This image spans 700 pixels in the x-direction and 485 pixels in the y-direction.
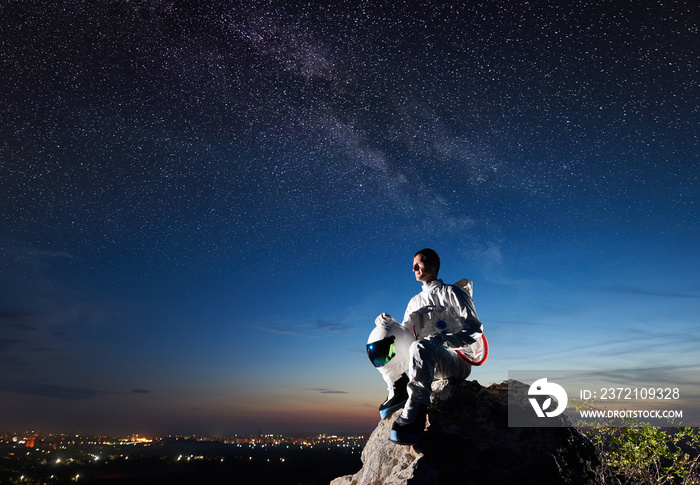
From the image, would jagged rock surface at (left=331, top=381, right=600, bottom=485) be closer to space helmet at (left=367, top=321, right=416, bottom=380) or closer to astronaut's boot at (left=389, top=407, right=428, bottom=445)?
astronaut's boot at (left=389, top=407, right=428, bottom=445)

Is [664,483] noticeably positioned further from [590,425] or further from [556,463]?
[556,463]

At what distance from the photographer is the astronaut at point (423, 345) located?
546 cm

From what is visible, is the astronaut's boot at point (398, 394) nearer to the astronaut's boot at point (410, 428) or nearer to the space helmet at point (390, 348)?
the space helmet at point (390, 348)

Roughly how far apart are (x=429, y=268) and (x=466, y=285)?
25.6 inches

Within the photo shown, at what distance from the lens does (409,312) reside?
687 centimetres

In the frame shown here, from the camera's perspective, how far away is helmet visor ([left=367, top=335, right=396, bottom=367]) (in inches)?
243

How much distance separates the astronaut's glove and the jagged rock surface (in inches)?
52.9

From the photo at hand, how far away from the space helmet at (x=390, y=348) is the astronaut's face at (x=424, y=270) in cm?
90

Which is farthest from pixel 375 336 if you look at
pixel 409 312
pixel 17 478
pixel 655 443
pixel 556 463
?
pixel 17 478

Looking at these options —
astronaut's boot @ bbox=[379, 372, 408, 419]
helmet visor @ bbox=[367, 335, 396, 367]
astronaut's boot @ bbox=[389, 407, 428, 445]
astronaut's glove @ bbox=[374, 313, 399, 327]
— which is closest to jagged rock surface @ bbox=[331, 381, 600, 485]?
astronaut's boot @ bbox=[379, 372, 408, 419]

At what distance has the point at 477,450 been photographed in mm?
5852

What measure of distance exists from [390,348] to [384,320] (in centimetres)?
47

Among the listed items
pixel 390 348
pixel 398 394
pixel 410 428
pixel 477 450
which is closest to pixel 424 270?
pixel 390 348

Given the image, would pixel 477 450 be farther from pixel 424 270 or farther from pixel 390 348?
pixel 424 270
